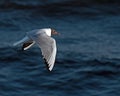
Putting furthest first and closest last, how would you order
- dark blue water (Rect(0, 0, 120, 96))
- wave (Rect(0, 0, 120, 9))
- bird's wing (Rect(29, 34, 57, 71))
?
wave (Rect(0, 0, 120, 9)) < dark blue water (Rect(0, 0, 120, 96)) < bird's wing (Rect(29, 34, 57, 71))

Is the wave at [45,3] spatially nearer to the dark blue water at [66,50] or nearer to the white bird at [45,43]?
the dark blue water at [66,50]

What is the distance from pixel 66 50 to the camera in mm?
8883

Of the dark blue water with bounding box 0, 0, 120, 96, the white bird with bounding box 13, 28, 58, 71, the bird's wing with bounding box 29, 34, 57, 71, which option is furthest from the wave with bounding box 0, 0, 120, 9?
the bird's wing with bounding box 29, 34, 57, 71

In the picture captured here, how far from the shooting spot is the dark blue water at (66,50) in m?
7.99

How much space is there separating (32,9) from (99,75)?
2.56 metres

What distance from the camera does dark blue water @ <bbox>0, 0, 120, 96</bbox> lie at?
26.2ft

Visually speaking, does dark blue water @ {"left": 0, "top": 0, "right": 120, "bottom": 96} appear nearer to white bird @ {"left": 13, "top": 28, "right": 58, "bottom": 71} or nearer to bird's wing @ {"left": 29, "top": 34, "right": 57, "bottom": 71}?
white bird @ {"left": 13, "top": 28, "right": 58, "bottom": 71}

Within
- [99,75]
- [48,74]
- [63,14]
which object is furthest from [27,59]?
[63,14]

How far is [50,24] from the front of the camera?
9883 mm

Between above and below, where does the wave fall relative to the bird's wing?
below

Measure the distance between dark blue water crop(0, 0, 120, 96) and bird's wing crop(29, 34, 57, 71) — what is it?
172 centimetres

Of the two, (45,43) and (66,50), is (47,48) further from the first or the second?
(66,50)

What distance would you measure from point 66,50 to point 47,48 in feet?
10.0

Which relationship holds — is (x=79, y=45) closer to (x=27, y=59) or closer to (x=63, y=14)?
(x=27, y=59)
